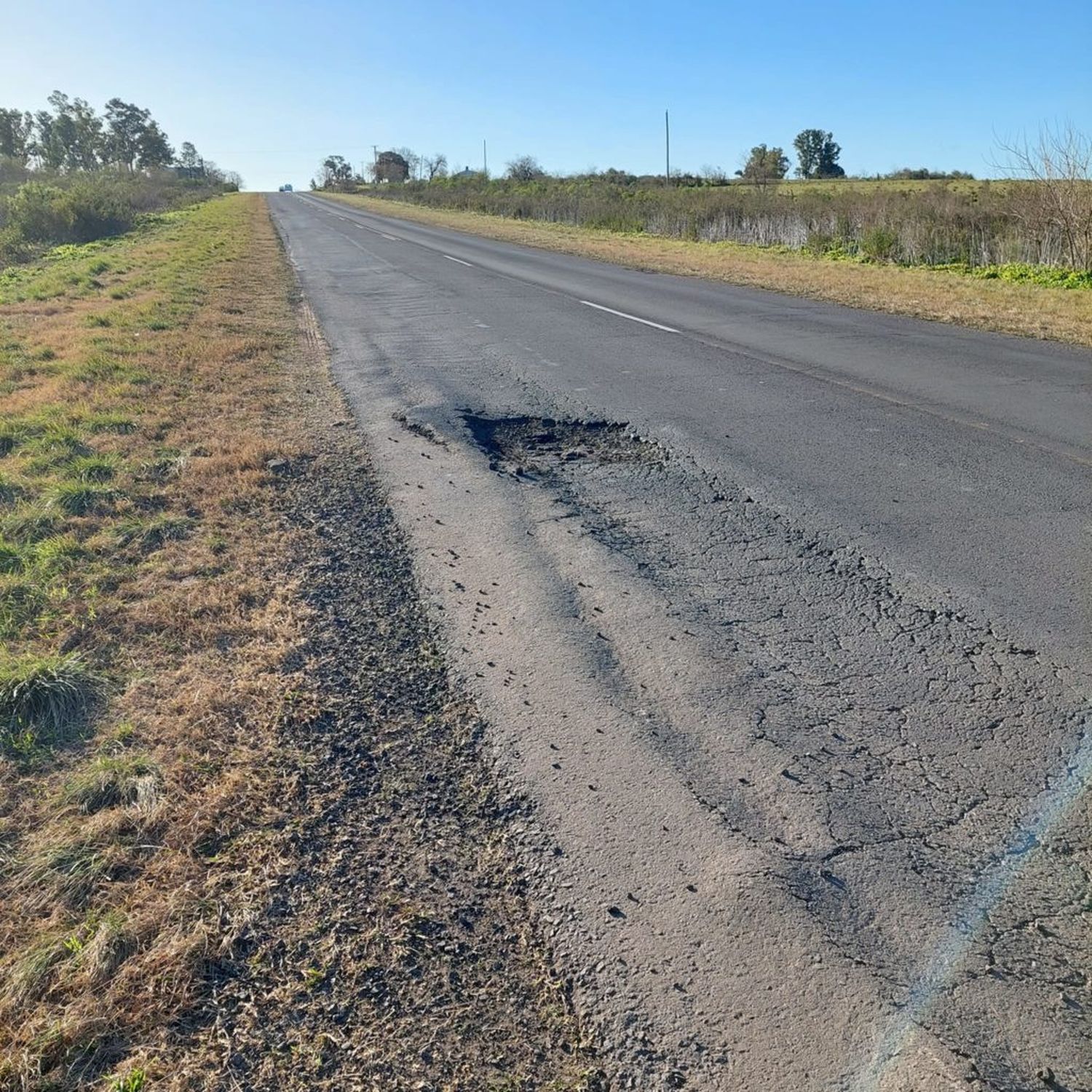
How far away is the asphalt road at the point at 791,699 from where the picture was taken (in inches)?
83.2

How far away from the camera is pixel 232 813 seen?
2840 mm

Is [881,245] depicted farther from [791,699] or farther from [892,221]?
Result: [791,699]

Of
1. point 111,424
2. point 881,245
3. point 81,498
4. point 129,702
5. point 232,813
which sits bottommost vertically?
point 232,813

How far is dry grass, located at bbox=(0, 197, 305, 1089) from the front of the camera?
7.31 feet

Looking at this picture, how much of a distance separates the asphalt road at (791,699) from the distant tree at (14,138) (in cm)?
8680

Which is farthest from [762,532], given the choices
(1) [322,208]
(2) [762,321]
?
(1) [322,208]

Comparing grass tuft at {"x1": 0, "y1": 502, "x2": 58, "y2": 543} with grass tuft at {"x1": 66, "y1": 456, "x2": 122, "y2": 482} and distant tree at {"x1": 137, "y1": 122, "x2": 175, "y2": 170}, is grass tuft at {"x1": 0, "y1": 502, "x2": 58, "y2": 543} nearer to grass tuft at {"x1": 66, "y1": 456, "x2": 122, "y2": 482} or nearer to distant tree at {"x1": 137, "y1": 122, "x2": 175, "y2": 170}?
grass tuft at {"x1": 66, "y1": 456, "x2": 122, "y2": 482}

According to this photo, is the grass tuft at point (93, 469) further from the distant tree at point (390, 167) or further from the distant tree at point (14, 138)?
the distant tree at point (390, 167)

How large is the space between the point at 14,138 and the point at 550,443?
9215cm

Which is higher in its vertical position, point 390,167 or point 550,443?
point 390,167

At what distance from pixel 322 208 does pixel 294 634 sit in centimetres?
6721

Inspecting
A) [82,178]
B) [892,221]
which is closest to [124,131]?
[82,178]

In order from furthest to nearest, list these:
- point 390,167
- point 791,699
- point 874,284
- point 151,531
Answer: point 390,167 → point 874,284 → point 151,531 → point 791,699

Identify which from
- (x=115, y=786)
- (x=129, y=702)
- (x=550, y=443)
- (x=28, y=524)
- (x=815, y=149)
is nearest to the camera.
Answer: (x=115, y=786)
